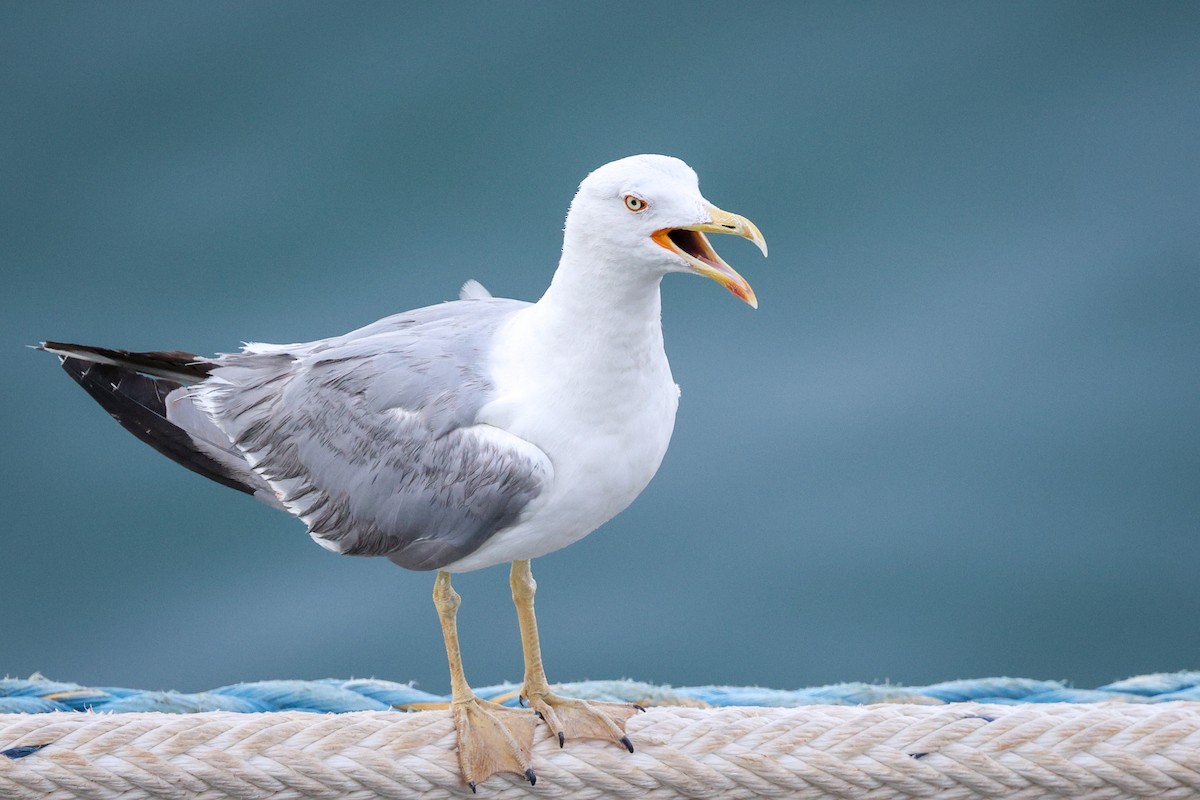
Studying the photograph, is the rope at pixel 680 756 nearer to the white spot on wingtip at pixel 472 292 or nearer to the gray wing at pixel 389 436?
the gray wing at pixel 389 436

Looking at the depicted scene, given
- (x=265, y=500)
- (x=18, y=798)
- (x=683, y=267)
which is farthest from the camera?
(x=265, y=500)

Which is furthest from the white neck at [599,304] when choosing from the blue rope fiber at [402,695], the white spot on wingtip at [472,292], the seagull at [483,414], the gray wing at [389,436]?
the blue rope fiber at [402,695]

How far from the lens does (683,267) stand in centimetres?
156

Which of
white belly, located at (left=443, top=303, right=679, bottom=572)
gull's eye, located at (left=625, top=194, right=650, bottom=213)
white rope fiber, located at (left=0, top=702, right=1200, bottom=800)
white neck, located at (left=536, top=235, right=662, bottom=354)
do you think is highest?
gull's eye, located at (left=625, top=194, right=650, bottom=213)

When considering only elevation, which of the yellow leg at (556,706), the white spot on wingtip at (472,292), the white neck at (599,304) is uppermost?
the white spot on wingtip at (472,292)

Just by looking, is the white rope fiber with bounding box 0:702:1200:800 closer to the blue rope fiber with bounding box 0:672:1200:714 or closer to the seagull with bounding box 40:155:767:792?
the seagull with bounding box 40:155:767:792

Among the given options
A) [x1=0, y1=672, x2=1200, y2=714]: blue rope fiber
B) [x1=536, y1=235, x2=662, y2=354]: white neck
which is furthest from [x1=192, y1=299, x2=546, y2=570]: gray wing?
[x1=0, y1=672, x2=1200, y2=714]: blue rope fiber

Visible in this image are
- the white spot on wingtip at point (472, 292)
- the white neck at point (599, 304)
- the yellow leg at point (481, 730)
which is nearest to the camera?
the white neck at point (599, 304)

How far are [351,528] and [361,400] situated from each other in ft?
0.50

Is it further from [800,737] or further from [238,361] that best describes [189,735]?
[800,737]

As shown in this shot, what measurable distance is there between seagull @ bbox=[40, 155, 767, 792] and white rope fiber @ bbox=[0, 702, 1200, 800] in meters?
0.05

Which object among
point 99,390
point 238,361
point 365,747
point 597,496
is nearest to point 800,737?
point 597,496

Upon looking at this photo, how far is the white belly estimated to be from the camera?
1.64 metres

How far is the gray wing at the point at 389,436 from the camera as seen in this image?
1.66m
